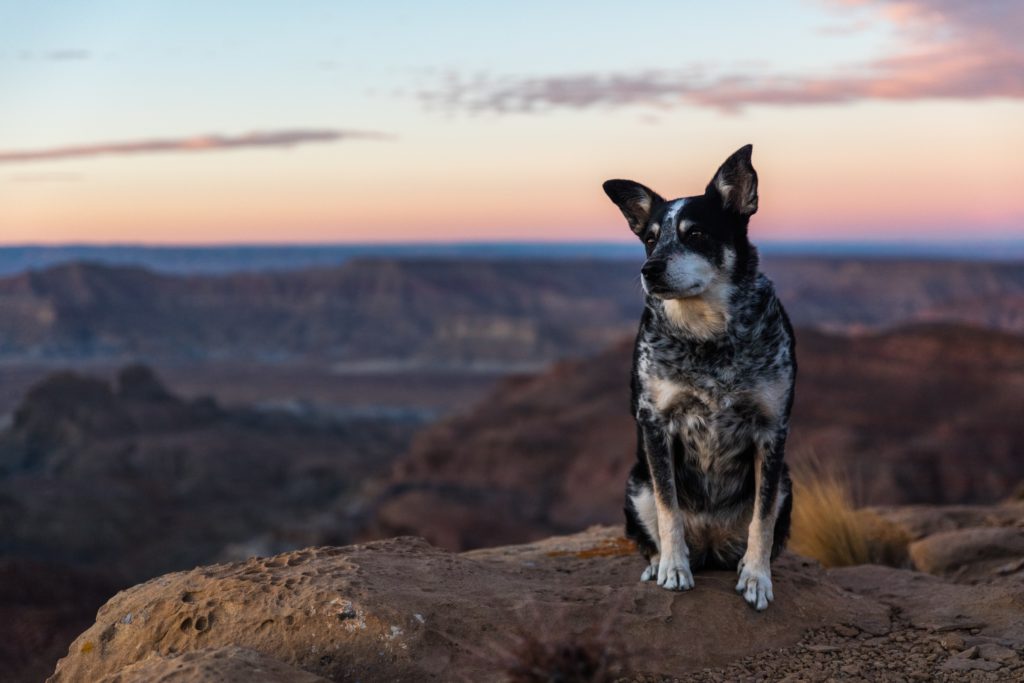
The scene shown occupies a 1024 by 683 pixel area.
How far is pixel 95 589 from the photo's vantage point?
895 inches

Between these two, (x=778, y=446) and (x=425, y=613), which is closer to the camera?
(x=425, y=613)

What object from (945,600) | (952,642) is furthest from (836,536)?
(952,642)

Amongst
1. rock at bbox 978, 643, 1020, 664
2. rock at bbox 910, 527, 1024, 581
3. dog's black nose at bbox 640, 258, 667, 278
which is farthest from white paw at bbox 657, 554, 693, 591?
rock at bbox 910, 527, 1024, 581

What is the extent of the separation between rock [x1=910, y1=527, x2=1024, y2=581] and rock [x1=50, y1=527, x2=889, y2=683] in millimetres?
2054

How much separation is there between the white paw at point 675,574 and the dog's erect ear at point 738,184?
6.66 feet

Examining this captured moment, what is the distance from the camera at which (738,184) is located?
5.48 metres

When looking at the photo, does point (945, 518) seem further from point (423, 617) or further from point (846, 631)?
point (423, 617)

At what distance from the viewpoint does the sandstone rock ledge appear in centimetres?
500

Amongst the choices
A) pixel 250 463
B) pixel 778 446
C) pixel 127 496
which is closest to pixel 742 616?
pixel 778 446

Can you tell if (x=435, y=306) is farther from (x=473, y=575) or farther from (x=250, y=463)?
(x=473, y=575)

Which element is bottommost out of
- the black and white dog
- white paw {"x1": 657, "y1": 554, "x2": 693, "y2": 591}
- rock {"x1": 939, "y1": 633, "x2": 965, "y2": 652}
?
rock {"x1": 939, "y1": 633, "x2": 965, "y2": 652}

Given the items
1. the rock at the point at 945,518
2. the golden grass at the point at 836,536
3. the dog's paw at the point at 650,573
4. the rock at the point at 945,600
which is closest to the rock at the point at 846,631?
the rock at the point at 945,600

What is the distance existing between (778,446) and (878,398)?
37329mm

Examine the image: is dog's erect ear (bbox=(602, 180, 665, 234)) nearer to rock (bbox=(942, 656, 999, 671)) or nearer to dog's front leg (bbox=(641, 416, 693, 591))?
dog's front leg (bbox=(641, 416, 693, 591))
